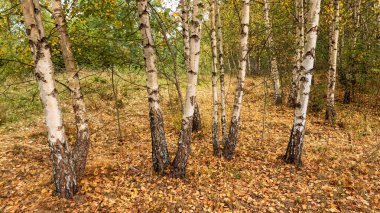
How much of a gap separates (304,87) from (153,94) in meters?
3.55

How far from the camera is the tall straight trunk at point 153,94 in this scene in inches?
173

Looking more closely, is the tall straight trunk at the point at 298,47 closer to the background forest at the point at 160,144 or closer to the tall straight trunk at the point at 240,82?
the background forest at the point at 160,144

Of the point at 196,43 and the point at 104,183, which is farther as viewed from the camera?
the point at 104,183

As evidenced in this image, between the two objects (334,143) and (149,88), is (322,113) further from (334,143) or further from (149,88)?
(149,88)

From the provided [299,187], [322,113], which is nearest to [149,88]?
[299,187]

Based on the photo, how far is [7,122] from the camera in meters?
8.39

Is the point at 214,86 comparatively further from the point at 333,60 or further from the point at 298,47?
the point at 333,60

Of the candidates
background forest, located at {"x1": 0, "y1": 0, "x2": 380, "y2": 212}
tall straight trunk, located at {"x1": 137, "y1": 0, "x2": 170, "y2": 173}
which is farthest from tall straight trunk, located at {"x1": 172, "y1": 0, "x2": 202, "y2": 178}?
tall straight trunk, located at {"x1": 137, "y1": 0, "x2": 170, "y2": 173}

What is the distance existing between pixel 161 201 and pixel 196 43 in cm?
312

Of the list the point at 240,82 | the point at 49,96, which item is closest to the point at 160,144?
the point at 49,96

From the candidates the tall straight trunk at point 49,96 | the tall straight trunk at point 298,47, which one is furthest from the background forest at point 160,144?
the tall straight trunk at point 298,47

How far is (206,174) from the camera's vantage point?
5.60 meters

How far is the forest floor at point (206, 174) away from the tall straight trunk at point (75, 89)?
50cm

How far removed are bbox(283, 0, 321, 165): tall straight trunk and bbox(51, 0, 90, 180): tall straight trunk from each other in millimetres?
4937
